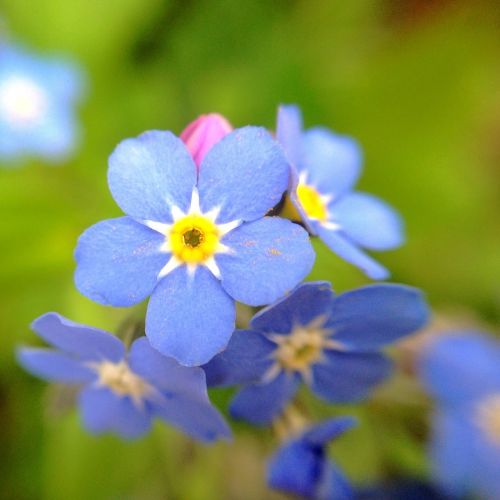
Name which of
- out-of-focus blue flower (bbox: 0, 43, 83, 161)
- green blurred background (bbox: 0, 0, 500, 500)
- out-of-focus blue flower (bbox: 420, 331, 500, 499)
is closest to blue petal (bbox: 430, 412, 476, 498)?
out-of-focus blue flower (bbox: 420, 331, 500, 499)

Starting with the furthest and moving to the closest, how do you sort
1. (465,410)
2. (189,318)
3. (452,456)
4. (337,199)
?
(465,410) < (452,456) < (337,199) < (189,318)

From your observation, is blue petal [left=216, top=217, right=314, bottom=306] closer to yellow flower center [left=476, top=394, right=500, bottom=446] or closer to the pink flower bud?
the pink flower bud

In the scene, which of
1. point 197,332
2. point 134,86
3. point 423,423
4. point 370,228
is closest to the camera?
point 197,332

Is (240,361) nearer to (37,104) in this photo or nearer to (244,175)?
(244,175)

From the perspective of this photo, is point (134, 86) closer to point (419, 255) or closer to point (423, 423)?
point (419, 255)

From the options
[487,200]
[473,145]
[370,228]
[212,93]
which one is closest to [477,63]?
[473,145]

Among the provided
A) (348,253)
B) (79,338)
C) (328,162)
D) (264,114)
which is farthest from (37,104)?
(348,253)
